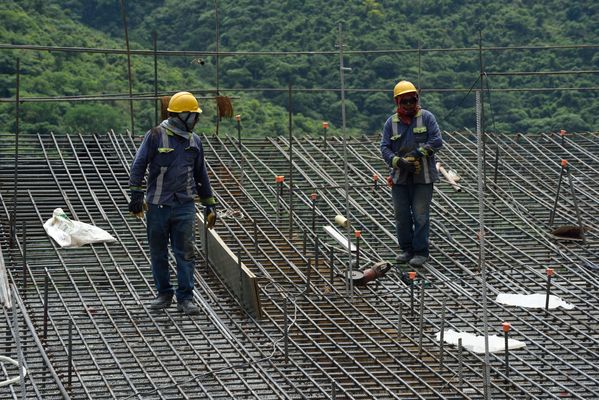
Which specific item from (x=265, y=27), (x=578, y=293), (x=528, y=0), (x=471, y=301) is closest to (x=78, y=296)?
(x=471, y=301)

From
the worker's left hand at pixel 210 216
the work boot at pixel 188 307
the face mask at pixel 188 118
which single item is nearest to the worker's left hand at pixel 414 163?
the worker's left hand at pixel 210 216

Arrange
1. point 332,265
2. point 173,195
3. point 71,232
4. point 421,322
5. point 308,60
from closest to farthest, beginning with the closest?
point 421,322
point 173,195
point 332,265
point 71,232
point 308,60

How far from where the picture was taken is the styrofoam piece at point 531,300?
12443 millimetres

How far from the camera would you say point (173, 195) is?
12086 mm

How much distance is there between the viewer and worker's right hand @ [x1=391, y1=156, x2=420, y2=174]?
13.0 metres

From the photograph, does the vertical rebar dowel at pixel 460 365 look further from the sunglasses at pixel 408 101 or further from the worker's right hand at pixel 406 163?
the sunglasses at pixel 408 101

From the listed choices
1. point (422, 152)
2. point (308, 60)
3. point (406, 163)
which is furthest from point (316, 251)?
point (308, 60)

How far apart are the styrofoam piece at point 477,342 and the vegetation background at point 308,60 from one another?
11.8 metres

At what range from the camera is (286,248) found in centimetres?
1363

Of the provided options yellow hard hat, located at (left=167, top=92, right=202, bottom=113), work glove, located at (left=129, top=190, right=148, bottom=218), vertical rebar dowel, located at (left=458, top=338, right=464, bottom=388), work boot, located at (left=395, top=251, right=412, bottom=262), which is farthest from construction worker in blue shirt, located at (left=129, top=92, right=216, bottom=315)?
vertical rebar dowel, located at (left=458, top=338, right=464, bottom=388)

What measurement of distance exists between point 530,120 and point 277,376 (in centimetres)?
1394

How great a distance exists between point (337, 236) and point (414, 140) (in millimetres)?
1199

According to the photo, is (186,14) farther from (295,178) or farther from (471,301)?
(471,301)

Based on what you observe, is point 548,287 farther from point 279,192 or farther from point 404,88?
point 279,192
